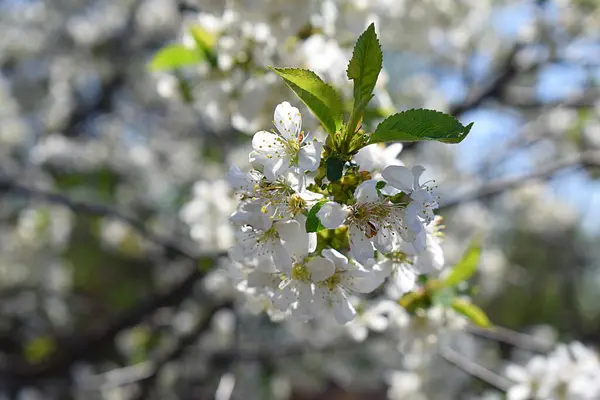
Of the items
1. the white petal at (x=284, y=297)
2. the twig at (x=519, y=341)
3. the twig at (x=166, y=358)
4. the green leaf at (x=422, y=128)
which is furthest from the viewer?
the twig at (x=166, y=358)

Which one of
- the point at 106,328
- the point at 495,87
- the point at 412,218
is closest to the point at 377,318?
the point at 412,218

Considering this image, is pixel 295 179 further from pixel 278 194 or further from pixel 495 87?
pixel 495 87

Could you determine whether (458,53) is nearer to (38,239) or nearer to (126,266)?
(38,239)

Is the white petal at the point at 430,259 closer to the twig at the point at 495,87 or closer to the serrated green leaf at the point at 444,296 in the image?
the serrated green leaf at the point at 444,296

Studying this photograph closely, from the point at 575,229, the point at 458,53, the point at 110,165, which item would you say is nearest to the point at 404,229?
the point at 458,53

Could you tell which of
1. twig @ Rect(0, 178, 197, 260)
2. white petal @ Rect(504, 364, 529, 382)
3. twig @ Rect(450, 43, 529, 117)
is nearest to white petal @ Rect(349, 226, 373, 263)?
white petal @ Rect(504, 364, 529, 382)

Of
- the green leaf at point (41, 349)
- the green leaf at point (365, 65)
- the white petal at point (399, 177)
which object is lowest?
the green leaf at point (41, 349)

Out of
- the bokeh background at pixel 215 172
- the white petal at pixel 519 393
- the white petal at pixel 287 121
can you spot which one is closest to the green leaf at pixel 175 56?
the bokeh background at pixel 215 172

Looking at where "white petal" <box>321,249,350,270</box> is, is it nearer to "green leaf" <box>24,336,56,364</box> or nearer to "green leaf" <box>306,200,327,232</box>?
"green leaf" <box>306,200,327,232</box>

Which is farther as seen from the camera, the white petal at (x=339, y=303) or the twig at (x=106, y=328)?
the twig at (x=106, y=328)
